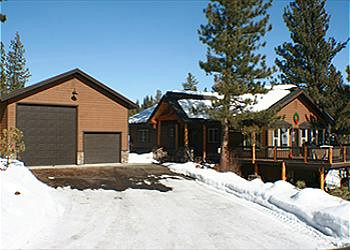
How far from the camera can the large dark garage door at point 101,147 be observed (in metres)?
22.9

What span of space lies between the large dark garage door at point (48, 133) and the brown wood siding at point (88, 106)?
0.40m

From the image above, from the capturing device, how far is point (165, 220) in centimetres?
1005

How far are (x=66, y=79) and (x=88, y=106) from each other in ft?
7.18

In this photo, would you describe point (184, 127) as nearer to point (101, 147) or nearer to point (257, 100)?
point (257, 100)

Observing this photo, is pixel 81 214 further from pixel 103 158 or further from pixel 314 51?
pixel 314 51

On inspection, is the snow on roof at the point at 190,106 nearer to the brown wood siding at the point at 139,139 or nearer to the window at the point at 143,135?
the brown wood siding at the point at 139,139

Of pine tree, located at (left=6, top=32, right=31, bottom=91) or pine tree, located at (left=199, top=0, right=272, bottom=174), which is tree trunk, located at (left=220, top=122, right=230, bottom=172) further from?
pine tree, located at (left=6, top=32, right=31, bottom=91)

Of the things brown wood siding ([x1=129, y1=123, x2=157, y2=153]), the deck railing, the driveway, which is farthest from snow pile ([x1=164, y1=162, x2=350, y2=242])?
brown wood siding ([x1=129, y1=123, x2=157, y2=153])

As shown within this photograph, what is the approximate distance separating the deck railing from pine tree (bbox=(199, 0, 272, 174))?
2763 mm

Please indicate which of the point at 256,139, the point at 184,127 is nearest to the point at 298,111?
the point at 256,139

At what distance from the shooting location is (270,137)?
79.3 feet

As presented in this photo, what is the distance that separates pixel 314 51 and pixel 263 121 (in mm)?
15658

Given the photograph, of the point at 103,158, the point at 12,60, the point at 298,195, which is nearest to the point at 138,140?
the point at 103,158

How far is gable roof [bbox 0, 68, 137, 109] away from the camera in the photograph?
66.0 ft
